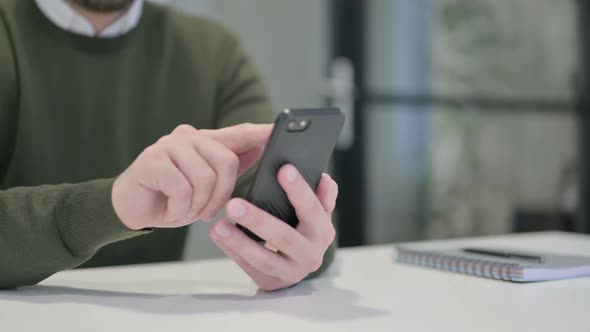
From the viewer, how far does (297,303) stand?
656 mm

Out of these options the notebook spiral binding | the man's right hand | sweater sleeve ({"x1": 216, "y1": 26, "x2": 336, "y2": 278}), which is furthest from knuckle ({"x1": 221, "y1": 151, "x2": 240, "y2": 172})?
sweater sleeve ({"x1": 216, "y1": 26, "x2": 336, "y2": 278})

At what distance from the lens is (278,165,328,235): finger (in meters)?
0.61

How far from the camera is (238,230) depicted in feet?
2.11

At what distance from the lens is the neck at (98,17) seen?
1.11 metres

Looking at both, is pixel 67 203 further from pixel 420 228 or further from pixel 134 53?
pixel 420 228

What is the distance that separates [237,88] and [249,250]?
62cm

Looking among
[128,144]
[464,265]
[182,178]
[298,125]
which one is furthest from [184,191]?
[128,144]

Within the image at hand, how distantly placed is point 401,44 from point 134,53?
66.5 inches

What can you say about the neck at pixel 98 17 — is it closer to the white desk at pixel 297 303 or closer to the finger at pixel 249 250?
the white desk at pixel 297 303

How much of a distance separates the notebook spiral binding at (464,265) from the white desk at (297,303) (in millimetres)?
12

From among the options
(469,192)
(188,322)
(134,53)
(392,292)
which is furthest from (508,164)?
(188,322)

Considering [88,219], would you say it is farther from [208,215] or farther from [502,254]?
[502,254]

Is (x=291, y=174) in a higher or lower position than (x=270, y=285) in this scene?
higher

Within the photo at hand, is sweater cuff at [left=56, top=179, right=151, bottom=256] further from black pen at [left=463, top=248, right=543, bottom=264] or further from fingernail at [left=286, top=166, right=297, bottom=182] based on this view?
black pen at [left=463, top=248, right=543, bottom=264]
